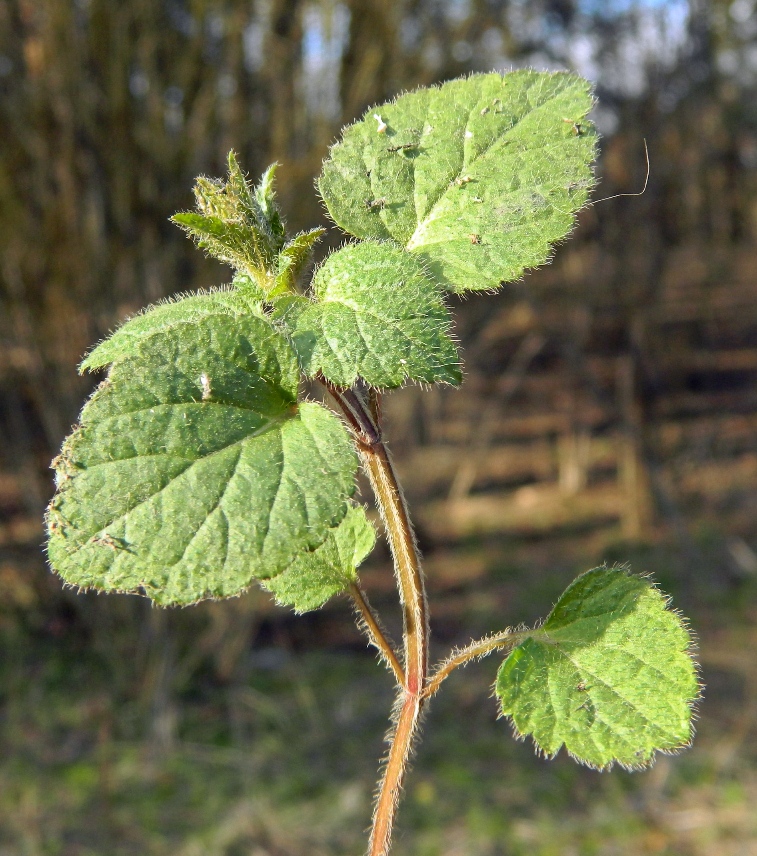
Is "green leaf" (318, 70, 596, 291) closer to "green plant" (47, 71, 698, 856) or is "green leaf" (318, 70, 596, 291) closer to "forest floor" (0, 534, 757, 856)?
"green plant" (47, 71, 698, 856)

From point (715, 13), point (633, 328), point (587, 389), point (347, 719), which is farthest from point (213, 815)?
point (715, 13)

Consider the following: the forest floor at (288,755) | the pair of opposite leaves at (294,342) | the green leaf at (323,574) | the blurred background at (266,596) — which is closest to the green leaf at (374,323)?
the pair of opposite leaves at (294,342)

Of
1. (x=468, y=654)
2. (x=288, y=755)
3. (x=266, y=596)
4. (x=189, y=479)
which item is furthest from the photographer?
(x=266, y=596)

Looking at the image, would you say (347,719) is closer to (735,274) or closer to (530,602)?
(530,602)

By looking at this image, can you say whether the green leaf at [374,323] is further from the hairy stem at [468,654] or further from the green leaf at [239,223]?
the hairy stem at [468,654]

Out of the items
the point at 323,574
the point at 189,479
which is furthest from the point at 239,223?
the point at 323,574

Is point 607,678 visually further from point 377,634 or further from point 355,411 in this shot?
point 355,411
